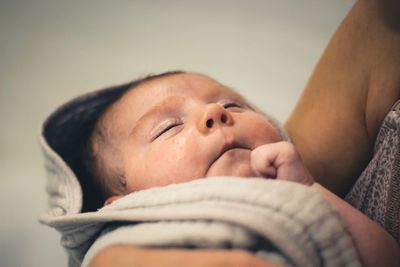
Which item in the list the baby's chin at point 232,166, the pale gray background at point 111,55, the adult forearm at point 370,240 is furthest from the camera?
the pale gray background at point 111,55

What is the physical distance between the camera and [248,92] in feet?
3.94

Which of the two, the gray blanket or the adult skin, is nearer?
the gray blanket

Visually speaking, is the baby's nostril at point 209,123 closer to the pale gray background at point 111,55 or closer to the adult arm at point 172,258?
the adult arm at point 172,258

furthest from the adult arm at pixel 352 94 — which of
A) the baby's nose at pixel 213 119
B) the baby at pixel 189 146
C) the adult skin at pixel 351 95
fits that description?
the baby's nose at pixel 213 119

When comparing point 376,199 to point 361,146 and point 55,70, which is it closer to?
point 361,146

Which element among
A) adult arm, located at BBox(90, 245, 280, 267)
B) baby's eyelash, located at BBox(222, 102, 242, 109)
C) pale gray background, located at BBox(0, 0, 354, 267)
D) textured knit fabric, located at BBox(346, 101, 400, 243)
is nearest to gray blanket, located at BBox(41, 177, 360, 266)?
adult arm, located at BBox(90, 245, 280, 267)

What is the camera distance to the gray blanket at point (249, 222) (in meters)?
0.40

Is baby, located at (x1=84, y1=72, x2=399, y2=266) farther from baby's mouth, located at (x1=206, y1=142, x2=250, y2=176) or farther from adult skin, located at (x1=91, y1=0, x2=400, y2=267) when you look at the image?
adult skin, located at (x1=91, y1=0, x2=400, y2=267)

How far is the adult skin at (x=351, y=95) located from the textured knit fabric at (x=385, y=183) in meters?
0.05

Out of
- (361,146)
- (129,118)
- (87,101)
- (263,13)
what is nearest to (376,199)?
(361,146)

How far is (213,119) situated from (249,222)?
243mm

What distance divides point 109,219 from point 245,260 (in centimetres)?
25

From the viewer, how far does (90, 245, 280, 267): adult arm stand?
345 mm

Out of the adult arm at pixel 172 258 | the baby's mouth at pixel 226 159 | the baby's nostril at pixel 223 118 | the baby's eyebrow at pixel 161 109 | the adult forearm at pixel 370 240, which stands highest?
the baby's eyebrow at pixel 161 109
